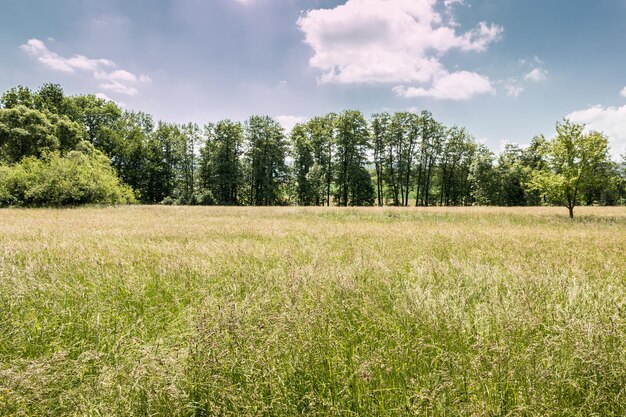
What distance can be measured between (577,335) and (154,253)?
294 inches

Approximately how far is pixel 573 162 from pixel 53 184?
43944mm

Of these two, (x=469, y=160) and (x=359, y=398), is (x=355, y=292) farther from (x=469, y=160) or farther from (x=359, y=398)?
(x=469, y=160)

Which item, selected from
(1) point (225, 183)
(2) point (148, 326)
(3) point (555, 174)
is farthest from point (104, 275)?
(1) point (225, 183)

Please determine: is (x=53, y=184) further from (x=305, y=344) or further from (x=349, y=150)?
(x=349, y=150)

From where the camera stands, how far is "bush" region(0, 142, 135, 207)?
2497 cm

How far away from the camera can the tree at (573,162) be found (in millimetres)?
18078

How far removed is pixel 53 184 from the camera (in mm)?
26078

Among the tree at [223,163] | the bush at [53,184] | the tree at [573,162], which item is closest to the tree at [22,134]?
the bush at [53,184]

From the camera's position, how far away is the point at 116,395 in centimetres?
195

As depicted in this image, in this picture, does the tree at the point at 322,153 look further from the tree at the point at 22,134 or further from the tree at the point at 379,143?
the tree at the point at 22,134

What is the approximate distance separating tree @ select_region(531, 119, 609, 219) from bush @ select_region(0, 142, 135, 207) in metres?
41.4

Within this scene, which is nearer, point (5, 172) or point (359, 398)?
point (359, 398)

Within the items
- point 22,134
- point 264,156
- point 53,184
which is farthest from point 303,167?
point 22,134

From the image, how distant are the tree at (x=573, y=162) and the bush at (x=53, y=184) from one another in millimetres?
41368
